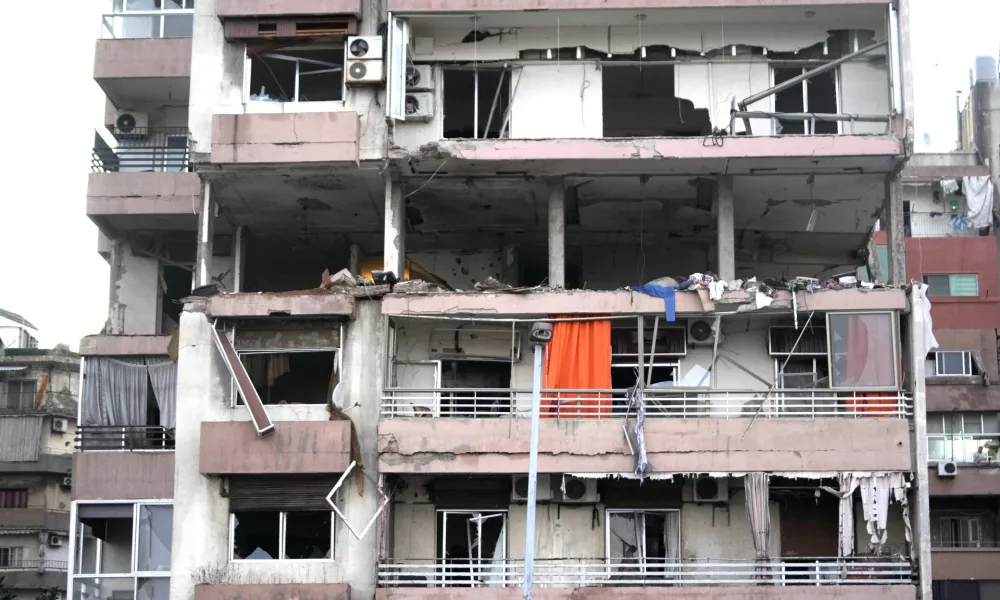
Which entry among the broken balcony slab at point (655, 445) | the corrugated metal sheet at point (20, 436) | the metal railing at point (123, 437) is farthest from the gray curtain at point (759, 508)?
the corrugated metal sheet at point (20, 436)

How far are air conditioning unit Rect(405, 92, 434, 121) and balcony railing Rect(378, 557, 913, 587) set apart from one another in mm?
Answer: 8266

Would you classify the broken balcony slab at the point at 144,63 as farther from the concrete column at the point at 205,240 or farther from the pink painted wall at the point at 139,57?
the concrete column at the point at 205,240

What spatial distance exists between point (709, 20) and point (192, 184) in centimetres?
1135

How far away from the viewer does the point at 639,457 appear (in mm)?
23328

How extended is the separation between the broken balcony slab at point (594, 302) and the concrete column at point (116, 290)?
8.65 metres

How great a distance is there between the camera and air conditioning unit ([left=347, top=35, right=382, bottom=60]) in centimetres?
2512

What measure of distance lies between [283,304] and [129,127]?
8.63 metres

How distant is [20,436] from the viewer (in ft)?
147

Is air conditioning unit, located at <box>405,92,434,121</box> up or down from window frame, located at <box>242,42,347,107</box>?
down

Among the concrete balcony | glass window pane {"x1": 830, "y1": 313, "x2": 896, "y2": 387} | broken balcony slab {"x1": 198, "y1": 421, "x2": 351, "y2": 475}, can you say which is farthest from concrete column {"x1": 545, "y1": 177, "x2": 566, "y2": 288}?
→ the concrete balcony

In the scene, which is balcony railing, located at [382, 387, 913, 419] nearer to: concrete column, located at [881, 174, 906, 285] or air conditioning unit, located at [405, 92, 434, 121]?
concrete column, located at [881, 174, 906, 285]

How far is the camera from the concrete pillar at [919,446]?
23.2 metres

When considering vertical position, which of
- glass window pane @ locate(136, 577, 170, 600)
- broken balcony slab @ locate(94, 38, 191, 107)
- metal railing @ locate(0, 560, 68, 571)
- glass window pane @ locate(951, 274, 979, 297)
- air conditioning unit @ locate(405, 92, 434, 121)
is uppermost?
broken balcony slab @ locate(94, 38, 191, 107)

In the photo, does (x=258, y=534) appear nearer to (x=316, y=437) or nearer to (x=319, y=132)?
(x=316, y=437)
